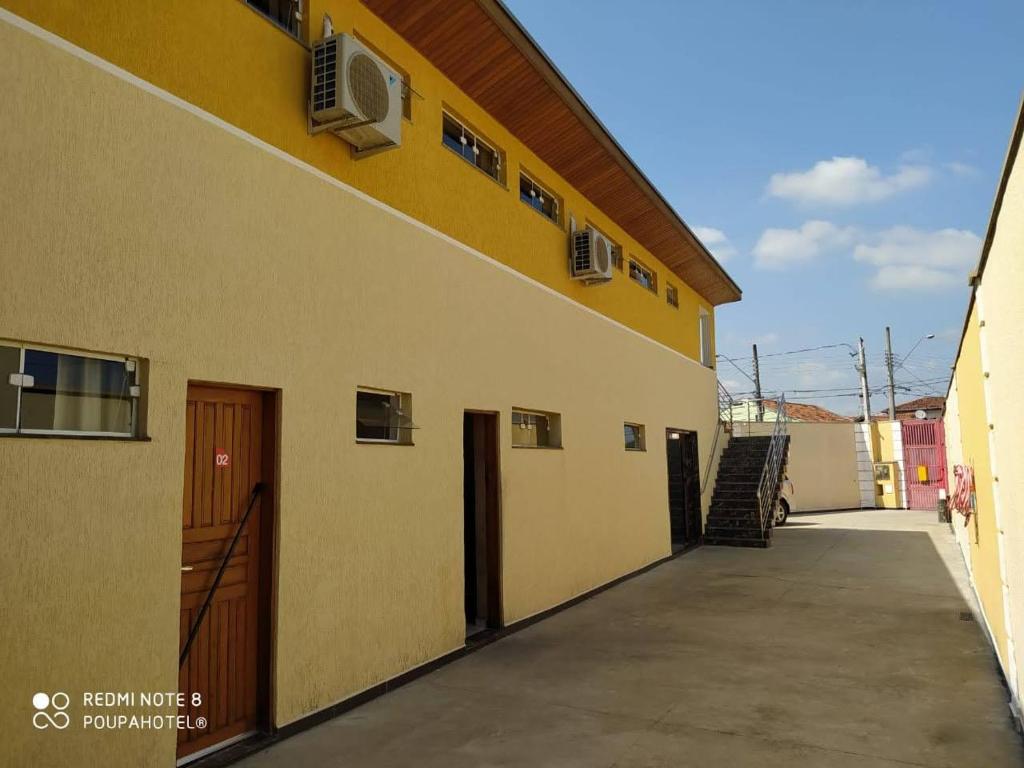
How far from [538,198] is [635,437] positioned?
4.52m

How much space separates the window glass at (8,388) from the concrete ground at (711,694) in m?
2.35

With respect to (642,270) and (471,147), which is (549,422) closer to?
(471,147)

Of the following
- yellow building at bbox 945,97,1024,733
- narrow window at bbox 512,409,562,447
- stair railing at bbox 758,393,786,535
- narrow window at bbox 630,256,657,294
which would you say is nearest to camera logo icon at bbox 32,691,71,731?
yellow building at bbox 945,97,1024,733

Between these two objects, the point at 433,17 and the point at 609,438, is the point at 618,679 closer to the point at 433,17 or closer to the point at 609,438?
the point at 609,438

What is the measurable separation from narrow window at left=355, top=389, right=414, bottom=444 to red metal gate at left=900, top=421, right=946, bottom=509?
2089cm

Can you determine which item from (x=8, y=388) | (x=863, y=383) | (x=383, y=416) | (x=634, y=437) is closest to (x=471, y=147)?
(x=383, y=416)

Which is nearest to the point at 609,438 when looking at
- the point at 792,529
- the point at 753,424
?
the point at 792,529

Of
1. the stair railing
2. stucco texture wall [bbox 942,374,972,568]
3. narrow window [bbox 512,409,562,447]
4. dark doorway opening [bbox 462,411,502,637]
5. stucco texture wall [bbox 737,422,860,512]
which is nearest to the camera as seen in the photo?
dark doorway opening [bbox 462,411,502,637]

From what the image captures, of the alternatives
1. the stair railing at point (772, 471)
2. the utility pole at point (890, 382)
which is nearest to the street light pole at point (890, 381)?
the utility pole at point (890, 382)

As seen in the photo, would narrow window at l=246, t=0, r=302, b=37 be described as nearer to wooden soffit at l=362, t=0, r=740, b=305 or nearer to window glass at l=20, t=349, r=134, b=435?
wooden soffit at l=362, t=0, r=740, b=305

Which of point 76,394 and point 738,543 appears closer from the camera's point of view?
point 76,394

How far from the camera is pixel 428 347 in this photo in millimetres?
6051

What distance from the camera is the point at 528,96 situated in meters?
7.40

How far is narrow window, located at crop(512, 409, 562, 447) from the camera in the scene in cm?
761
